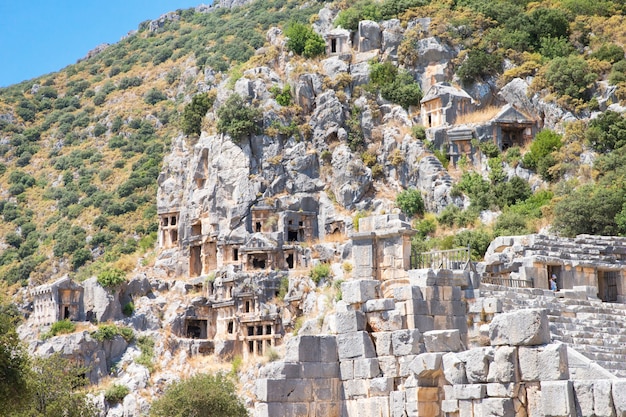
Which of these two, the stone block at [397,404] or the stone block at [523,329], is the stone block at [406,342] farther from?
the stone block at [523,329]

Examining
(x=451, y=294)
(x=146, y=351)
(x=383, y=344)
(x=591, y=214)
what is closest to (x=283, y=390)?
(x=383, y=344)

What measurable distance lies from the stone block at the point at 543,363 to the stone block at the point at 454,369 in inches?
52.1

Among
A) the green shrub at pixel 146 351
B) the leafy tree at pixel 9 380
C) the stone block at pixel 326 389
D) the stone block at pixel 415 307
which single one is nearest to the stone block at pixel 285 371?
the stone block at pixel 326 389

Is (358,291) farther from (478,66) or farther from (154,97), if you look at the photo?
(154,97)

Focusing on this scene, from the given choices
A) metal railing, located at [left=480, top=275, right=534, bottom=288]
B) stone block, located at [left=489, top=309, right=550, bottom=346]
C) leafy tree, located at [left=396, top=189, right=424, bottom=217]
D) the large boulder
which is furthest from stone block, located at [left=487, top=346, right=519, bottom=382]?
the large boulder

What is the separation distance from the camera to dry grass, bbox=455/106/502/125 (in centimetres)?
5707

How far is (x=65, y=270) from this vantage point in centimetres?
7800

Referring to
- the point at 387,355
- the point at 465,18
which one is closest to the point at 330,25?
the point at 465,18

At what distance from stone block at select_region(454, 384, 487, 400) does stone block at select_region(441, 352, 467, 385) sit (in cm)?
11

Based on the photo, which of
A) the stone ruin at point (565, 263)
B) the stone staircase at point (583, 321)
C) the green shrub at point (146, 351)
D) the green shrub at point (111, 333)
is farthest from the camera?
the green shrub at point (111, 333)

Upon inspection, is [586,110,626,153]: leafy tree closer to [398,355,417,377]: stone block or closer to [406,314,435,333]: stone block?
[406,314,435,333]: stone block

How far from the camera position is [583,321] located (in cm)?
2552

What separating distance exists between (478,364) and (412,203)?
39299 mm

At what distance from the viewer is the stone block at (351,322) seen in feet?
63.0
